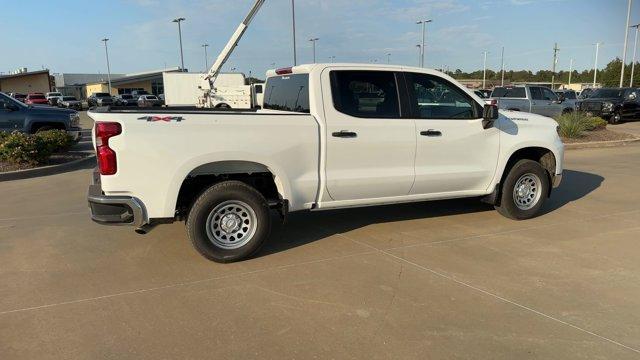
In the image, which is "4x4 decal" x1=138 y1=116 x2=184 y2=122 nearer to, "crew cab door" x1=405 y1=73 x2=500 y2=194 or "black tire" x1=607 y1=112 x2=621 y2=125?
"crew cab door" x1=405 y1=73 x2=500 y2=194

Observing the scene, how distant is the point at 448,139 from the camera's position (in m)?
5.76

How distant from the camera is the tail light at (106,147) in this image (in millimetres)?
4289

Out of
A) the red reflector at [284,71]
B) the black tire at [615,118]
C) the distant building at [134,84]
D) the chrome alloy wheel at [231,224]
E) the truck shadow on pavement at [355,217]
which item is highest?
the distant building at [134,84]

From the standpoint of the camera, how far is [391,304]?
3.98 metres

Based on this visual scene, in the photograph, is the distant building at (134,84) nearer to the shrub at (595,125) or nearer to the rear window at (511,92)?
the rear window at (511,92)

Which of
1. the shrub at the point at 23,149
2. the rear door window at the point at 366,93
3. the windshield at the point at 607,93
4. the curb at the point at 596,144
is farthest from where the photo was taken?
the windshield at the point at 607,93

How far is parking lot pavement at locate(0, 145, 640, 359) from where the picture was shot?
3389 mm

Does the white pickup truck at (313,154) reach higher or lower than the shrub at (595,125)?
higher

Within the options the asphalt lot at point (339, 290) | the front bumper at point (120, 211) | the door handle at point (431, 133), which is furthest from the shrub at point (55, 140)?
the door handle at point (431, 133)

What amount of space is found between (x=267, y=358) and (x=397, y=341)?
91 cm

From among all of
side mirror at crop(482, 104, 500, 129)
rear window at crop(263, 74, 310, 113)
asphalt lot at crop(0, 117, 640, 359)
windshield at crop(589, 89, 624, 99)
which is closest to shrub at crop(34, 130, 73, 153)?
asphalt lot at crop(0, 117, 640, 359)

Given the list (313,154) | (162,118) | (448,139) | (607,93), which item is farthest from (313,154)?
(607,93)

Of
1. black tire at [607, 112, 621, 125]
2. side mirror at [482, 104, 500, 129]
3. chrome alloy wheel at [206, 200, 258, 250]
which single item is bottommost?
black tire at [607, 112, 621, 125]

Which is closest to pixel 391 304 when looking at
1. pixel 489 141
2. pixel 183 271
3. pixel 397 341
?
pixel 397 341
